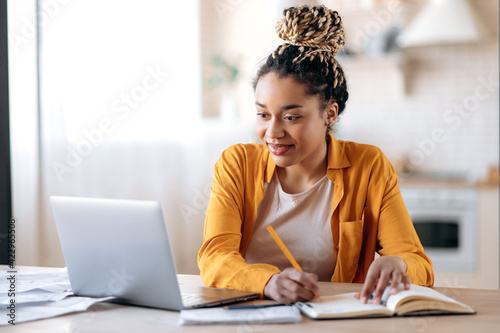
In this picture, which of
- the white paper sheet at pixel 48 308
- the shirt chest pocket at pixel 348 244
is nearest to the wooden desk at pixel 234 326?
the white paper sheet at pixel 48 308

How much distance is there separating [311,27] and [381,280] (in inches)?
31.3

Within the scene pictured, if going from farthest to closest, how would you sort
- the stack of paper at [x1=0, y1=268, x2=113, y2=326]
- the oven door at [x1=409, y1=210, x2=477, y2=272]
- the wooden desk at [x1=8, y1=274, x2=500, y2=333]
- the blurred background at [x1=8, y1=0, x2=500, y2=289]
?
1. the oven door at [x1=409, y1=210, x2=477, y2=272]
2. the blurred background at [x1=8, y1=0, x2=500, y2=289]
3. the stack of paper at [x1=0, y1=268, x2=113, y2=326]
4. the wooden desk at [x1=8, y1=274, x2=500, y2=333]

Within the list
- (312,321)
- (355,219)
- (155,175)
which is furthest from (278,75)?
(155,175)

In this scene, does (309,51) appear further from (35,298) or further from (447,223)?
(447,223)

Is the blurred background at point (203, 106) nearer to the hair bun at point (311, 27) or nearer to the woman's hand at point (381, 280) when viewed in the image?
the hair bun at point (311, 27)

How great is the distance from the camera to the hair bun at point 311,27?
1619 millimetres

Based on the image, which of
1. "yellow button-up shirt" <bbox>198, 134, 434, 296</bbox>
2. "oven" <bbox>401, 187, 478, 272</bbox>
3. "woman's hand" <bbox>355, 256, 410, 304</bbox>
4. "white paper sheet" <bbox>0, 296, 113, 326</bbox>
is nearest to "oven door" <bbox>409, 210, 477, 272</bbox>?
"oven" <bbox>401, 187, 478, 272</bbox>

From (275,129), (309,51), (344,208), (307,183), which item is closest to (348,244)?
(344,208)

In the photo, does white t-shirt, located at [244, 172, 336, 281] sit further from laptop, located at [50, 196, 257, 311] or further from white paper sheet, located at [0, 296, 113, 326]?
white paper sheet, located at [0, 296, 113, 326]

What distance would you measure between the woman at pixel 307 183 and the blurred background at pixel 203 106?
2242 mm

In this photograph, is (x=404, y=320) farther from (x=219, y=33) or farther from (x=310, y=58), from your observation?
(x=219, y=33)

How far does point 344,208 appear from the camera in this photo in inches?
63.1

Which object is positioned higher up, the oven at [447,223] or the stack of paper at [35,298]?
the stack of paper at [35,298]

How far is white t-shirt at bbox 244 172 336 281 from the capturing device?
1593 mm
